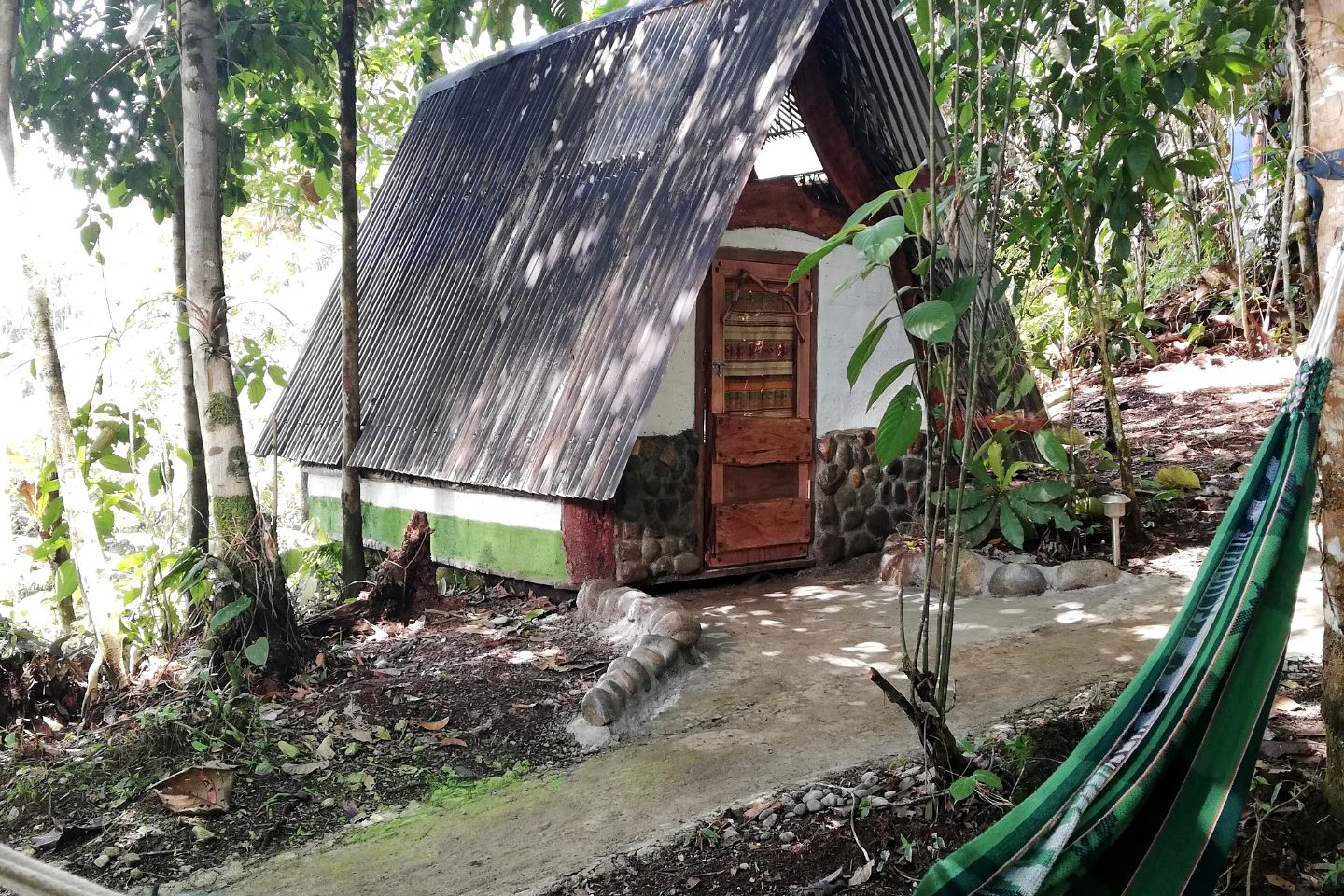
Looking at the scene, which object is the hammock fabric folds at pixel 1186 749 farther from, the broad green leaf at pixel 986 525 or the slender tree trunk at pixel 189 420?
the slender tree trunk at pixel 189 420

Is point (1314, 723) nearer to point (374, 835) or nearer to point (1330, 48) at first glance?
point (1330, 48)

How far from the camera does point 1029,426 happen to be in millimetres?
7449

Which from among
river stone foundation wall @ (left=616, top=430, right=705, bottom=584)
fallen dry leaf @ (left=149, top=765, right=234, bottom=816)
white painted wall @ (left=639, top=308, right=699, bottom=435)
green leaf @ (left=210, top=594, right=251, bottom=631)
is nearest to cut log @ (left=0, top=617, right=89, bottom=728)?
green leaf @ (left=210, top=594, right=251, bottom=631)

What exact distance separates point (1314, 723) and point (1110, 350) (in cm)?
413

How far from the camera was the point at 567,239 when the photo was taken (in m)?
7.13

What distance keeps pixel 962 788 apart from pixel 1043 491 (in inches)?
150

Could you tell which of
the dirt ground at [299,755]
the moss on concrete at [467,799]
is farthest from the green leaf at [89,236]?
the moss on concrete at [467,799]

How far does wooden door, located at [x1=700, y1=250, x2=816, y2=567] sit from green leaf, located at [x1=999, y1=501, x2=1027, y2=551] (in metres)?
1.37

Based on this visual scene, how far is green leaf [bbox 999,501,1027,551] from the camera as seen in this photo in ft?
20.9

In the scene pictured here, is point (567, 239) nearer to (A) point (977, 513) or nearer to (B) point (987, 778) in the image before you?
(A) point (977, 513)

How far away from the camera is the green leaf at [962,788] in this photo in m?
3.04

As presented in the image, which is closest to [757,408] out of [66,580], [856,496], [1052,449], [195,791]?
[856,496]

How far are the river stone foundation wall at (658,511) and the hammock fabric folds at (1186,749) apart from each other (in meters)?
4.33

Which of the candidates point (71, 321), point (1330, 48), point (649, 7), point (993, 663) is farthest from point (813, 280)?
point (71, 321)
